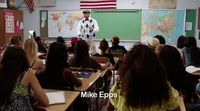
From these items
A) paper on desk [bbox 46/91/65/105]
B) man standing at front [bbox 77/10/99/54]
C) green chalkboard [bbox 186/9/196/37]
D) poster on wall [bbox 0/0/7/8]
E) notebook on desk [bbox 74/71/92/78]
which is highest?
poster on wall [bbox 0/0/7/8]

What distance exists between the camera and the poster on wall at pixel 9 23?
7258 mm

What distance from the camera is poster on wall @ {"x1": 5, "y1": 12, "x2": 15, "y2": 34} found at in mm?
7258

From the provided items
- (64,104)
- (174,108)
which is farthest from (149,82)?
(64,104)

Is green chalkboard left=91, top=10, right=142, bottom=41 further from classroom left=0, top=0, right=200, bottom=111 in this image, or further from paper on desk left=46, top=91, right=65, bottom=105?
paper on desk left=46, top=91, right=65, bottom=105

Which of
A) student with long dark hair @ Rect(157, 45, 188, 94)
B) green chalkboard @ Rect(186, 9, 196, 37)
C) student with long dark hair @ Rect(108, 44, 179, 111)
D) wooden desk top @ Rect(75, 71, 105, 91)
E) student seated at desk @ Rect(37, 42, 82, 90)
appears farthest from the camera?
green chalkboard @ Rect(186, 9, 196, 37)

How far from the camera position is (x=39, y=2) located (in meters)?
7.74

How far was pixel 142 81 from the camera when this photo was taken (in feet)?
5.13

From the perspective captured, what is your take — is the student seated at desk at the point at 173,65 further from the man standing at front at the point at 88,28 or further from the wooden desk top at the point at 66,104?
the man standing at front at the point at 88,28

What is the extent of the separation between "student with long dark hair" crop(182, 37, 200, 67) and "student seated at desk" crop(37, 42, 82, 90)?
222cm

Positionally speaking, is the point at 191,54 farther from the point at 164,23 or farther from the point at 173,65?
the point at 164,23

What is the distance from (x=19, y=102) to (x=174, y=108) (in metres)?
1.07

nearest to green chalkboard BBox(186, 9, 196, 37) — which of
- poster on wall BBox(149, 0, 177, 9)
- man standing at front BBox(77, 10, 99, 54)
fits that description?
poster on wall BBox(149, 0, 177, 9)

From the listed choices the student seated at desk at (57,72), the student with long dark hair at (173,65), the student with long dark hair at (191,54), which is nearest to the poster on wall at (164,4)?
the student with long dark hair at (191,54)

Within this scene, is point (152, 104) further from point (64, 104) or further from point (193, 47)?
point (193, 47)
